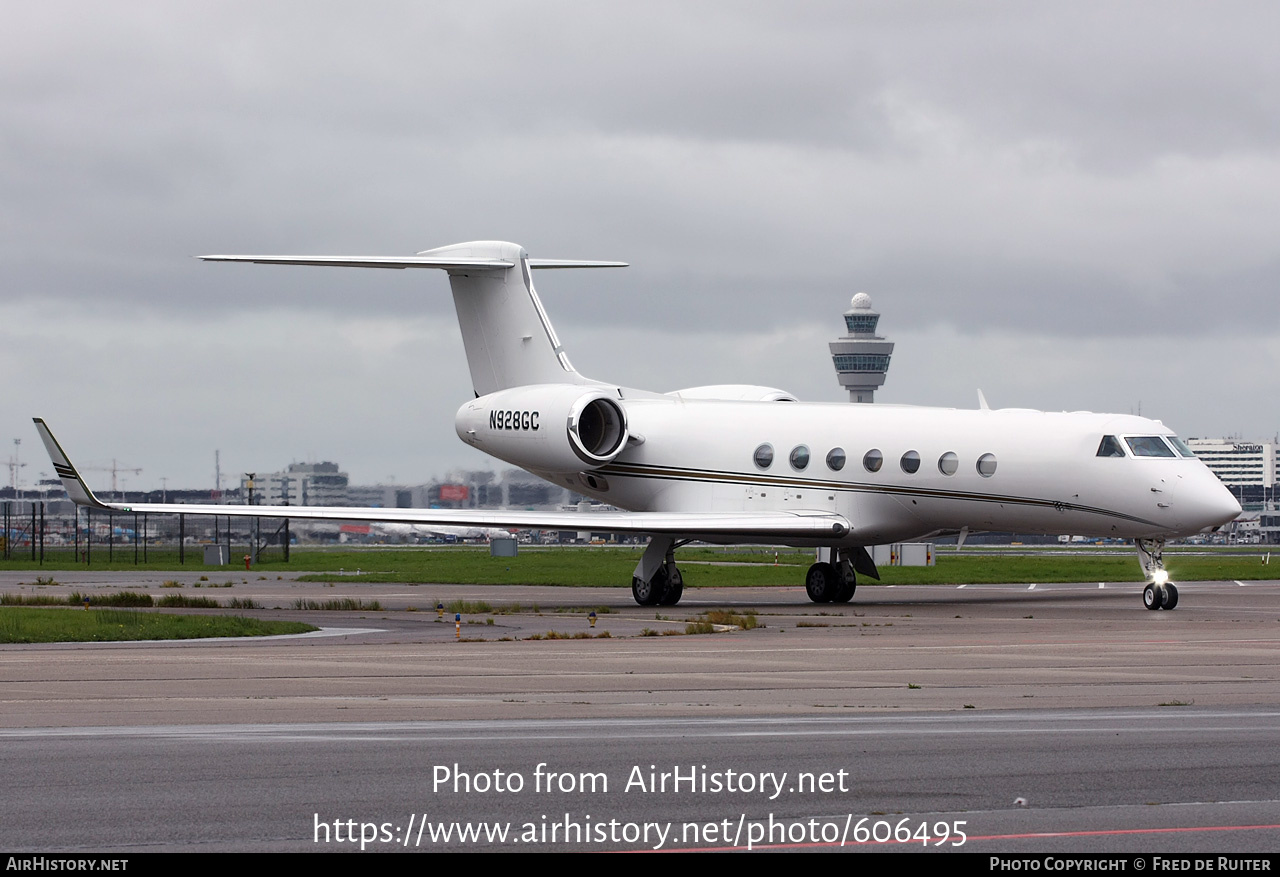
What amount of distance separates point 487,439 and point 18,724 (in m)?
23.5

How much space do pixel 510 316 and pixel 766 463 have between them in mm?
7908

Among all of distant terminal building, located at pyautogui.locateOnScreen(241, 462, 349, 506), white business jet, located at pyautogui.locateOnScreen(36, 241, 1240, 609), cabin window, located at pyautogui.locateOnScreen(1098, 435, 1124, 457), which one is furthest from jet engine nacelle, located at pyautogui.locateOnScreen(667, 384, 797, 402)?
distant terminal building, located at pyautogui.locateOnScreen(241, 462, 349, 506)

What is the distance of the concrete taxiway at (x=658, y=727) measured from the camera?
8.64 meters

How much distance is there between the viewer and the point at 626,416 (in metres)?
34.8

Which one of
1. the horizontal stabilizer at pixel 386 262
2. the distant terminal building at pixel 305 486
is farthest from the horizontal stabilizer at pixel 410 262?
the distant terminal building at pixel 305 486

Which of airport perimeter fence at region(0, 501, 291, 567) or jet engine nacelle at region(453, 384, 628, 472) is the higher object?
jet engine nacelle at region(453, 384, 628, 472)

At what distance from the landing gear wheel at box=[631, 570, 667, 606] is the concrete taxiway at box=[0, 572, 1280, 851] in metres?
7.65

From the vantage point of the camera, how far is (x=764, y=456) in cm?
3303

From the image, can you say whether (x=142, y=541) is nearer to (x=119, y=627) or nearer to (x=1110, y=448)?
(x=119, y=627)

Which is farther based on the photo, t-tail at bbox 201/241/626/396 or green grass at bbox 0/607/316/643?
t-tail at bbox 201/241/626/396

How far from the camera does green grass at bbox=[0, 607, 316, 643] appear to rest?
72.8 ft

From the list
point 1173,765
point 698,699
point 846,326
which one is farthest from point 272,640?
point 846,326

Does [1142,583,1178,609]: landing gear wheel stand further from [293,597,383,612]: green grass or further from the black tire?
[293,597,383,612]: green grass

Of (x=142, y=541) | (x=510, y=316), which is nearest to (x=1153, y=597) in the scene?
(x=510, y=316)
